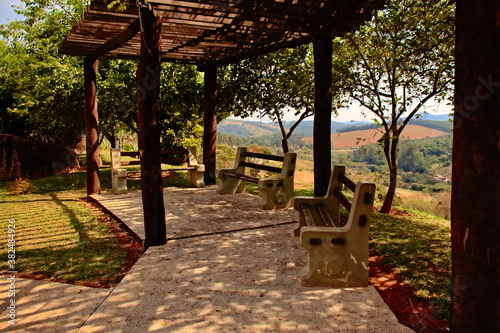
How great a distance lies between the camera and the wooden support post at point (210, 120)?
10242 mm

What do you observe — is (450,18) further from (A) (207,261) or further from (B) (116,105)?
(B) (116,105)

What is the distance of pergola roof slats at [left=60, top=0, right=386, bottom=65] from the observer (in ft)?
17.5

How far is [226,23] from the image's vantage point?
615 centimetres

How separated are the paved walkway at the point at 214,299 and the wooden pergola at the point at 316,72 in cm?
73

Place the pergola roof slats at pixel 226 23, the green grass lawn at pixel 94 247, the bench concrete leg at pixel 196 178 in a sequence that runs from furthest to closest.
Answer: the bench concrete leg at pixel 196 178 → the pergola roof slats at pixel 226 23 → the green grass lawn at pixel 94 247

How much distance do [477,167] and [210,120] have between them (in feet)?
28.2

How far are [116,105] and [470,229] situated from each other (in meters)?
11.3

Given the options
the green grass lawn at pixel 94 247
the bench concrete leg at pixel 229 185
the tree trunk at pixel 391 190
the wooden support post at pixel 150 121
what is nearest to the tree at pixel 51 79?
the green grass lawn at pixel 94 247

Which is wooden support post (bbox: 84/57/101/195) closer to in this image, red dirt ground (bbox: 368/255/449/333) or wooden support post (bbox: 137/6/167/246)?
wooden support post (bbox: 137/6/167/246)

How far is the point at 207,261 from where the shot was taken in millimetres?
4359

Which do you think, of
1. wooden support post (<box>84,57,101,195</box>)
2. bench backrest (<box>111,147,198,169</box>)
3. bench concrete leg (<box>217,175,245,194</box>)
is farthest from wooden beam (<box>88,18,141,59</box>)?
bench concrete leg (<box>217,175,245,194</box>)

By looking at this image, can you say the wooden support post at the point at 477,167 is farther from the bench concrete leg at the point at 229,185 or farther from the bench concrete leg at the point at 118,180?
the bench concrete leg at the point at 118,180

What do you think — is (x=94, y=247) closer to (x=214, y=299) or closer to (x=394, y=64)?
(x=214, y=299)

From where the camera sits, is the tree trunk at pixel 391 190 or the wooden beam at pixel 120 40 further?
Answer: the tree trunk at pixel 391 190
